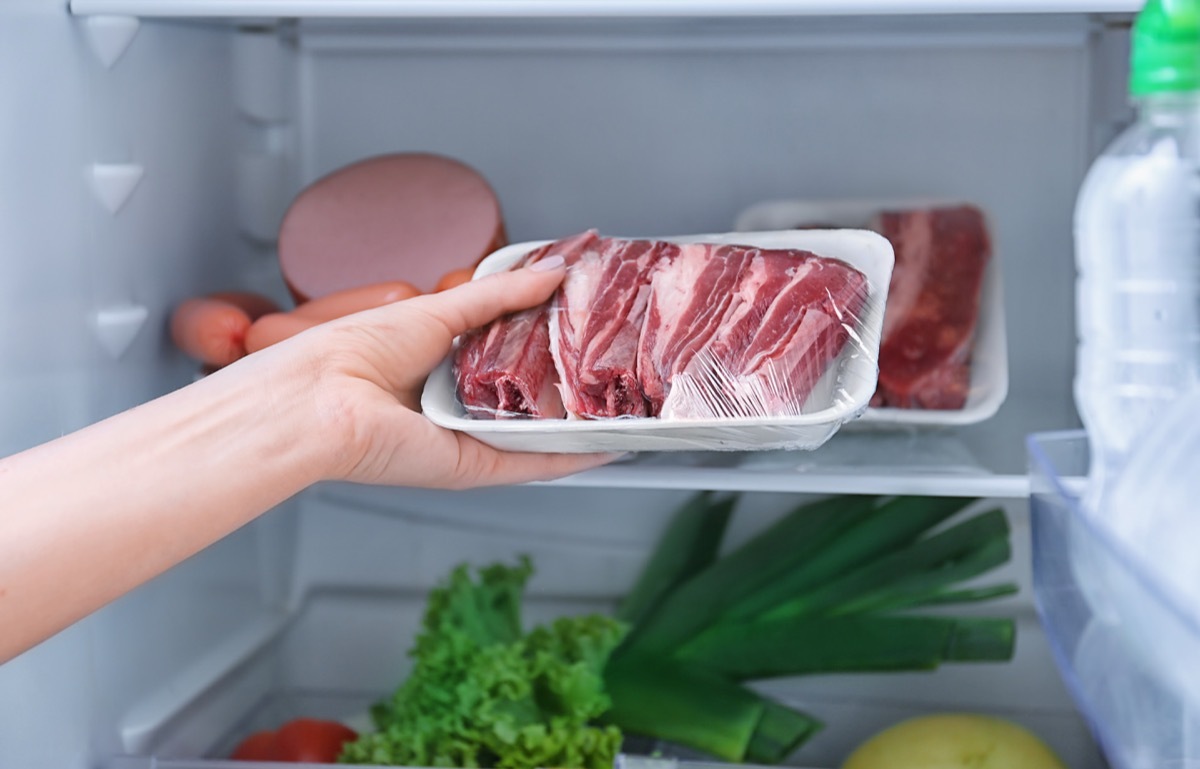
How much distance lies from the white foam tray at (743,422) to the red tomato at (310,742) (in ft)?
1.81

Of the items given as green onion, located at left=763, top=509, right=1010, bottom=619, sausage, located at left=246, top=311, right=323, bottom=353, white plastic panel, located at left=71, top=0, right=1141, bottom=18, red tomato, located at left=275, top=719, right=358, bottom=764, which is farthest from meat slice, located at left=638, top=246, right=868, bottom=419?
red tomato, located at left=275, top=719, right=358, bottom=764

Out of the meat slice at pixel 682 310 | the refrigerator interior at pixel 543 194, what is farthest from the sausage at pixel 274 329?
the meat slice at pixel 682 310

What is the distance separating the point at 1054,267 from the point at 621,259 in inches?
28.1

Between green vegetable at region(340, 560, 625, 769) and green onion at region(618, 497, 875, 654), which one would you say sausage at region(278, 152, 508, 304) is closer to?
green vegetable at region(340, 560, 625, 769)

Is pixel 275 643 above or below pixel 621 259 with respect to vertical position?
below

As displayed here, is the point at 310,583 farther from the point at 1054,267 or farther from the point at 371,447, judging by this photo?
the point at 1054,267

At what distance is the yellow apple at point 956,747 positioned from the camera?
1.17m

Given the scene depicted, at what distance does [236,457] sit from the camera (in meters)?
0.85

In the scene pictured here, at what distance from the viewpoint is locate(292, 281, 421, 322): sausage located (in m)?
1.10

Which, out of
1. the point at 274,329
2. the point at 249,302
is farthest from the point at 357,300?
the point at 249,302

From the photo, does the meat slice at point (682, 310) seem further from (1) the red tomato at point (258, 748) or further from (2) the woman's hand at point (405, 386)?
(1) the red tomato at point (258, 748)

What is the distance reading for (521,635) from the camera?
1.35 meters

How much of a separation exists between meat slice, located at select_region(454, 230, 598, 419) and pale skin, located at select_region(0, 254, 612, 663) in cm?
2

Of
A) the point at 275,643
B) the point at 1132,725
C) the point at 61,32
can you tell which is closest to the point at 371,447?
the point at 61,32
